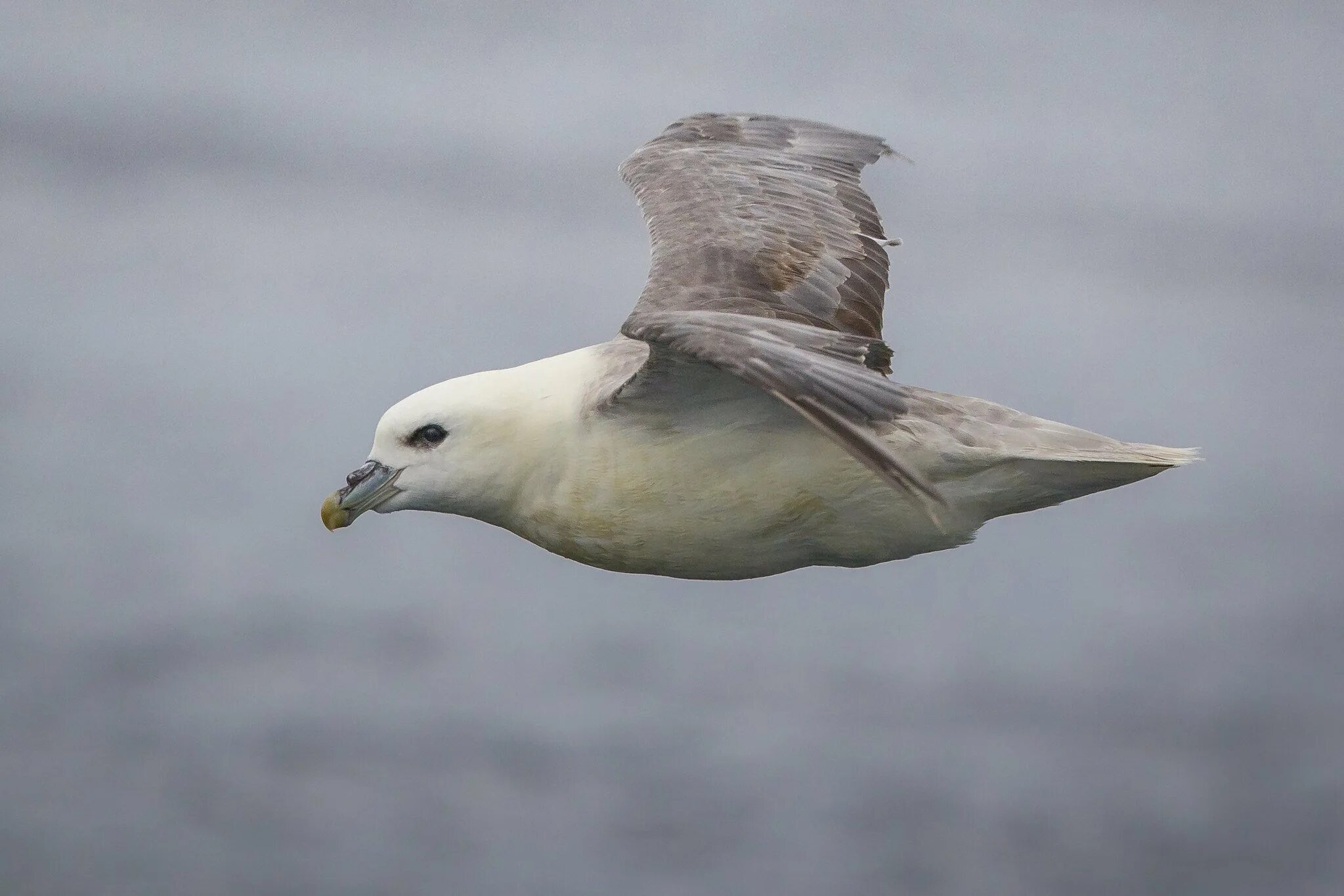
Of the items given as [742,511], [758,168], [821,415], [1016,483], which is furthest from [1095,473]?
[758,168]

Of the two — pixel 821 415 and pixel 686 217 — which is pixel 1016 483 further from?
pixel 686 217

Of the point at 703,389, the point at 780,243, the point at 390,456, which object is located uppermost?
the point at 780,243

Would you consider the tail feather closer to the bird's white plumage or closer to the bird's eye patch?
the bird's white plumage

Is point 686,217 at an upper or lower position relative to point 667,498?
upper

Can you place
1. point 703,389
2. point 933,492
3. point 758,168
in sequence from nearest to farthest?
point 933,492 < point 703,389 < point 758,168

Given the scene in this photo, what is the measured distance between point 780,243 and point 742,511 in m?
2.10

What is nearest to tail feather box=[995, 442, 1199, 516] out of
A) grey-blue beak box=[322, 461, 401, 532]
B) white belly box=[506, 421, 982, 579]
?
white belly box=[506, 421, 982, 579]

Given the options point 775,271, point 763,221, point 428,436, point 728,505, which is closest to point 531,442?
point 428,436

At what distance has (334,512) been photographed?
7.96 meters

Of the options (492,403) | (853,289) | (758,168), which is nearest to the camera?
(492,403)

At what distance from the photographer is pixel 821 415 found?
6203 mm

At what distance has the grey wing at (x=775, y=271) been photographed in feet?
20.7

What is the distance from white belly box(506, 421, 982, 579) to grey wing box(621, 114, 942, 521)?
0.28m

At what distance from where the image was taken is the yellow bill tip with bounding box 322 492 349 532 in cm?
795
